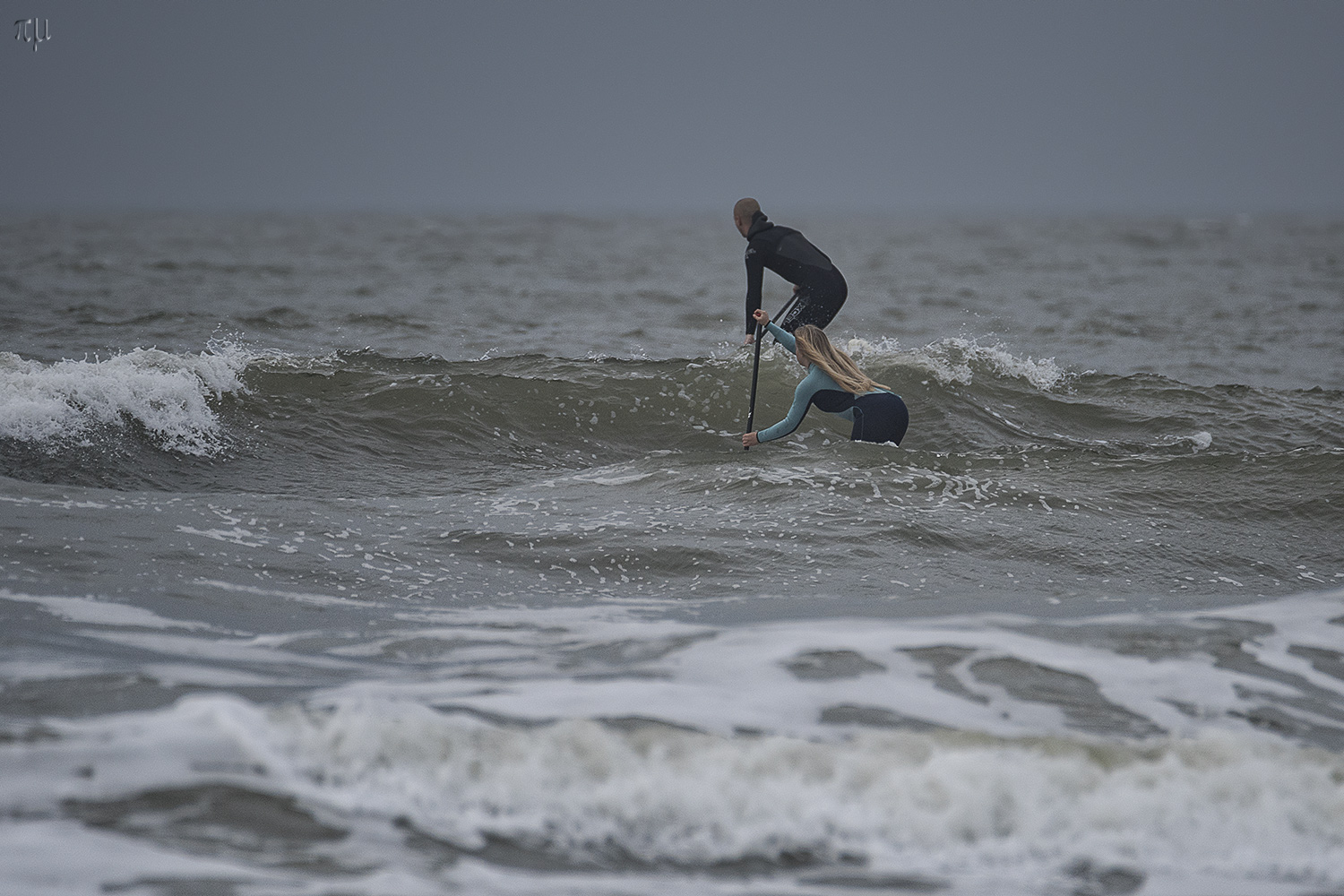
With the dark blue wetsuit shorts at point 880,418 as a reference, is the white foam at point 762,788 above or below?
below

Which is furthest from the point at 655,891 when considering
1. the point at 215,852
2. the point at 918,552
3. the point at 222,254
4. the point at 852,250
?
the point at 852,250

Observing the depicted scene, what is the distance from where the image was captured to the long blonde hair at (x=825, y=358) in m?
8.52

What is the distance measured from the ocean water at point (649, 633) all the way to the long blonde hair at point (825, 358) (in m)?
0.61

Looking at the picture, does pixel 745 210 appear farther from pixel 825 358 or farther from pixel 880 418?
pixel 880 418

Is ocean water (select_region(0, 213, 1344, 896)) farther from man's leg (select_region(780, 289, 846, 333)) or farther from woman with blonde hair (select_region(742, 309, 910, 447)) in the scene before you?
man's leg (select_region(780, 289, 846, 333))

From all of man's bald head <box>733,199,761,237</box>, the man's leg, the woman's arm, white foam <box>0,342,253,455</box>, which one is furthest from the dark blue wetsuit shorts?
white foam <box>0,342,253,455</box>

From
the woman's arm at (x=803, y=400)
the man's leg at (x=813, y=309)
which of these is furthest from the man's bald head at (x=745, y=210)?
the woman's arm at (x=803, y=400)

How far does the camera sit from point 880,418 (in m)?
8.88

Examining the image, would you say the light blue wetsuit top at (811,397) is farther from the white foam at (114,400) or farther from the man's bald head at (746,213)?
the white foam at (114,400)

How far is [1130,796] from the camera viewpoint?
3.65m

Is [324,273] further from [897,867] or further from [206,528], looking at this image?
[897,867]

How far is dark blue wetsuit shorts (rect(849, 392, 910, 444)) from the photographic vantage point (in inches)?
348

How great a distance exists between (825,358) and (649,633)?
391 centimetres

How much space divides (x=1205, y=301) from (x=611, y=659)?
25.6 m
